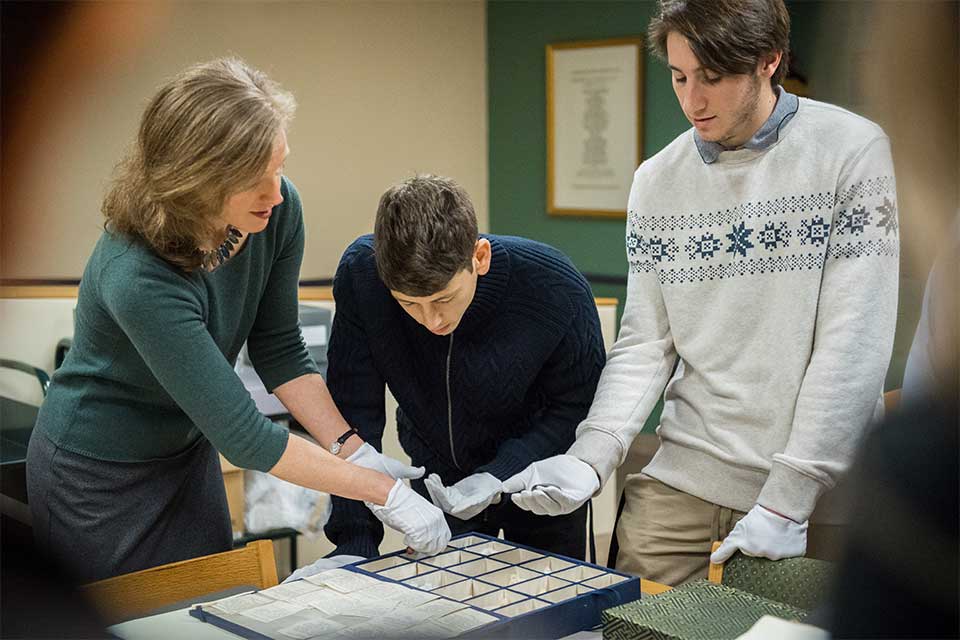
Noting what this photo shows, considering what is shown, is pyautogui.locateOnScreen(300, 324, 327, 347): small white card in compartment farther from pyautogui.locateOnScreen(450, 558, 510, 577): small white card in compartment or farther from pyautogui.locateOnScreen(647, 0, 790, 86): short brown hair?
pyautogui.locateOnScreen(647, 0, 790, 86): short brown hair

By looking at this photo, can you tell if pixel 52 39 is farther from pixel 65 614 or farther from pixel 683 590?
pixel 683 590

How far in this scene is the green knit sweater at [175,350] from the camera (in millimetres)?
1062

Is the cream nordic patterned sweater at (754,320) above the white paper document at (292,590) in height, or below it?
above

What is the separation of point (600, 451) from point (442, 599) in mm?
445

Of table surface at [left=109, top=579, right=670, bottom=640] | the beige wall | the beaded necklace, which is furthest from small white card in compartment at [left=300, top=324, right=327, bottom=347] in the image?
table surface at [left=109, top=579, right=670, bottom=640]

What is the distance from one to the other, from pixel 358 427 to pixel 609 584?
0.51 m

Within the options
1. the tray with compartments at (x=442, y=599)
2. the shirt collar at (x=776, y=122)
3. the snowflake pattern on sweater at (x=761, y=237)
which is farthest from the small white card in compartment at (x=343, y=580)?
the shirt collar at (x=776, y=122)

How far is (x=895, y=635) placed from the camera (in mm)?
200

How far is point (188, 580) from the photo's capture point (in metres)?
1.21

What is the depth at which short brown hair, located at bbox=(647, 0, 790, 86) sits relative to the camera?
1.14 m

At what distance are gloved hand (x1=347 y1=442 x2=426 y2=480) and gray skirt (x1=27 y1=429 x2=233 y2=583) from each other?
0.21 m

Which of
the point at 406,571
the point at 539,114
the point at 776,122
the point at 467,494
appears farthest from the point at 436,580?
the point at 539,114

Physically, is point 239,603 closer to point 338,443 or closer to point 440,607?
point 440,607

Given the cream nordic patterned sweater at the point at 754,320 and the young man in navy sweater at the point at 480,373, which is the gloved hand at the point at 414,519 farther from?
the cream nordic patterned sweater at the point at 754,320
